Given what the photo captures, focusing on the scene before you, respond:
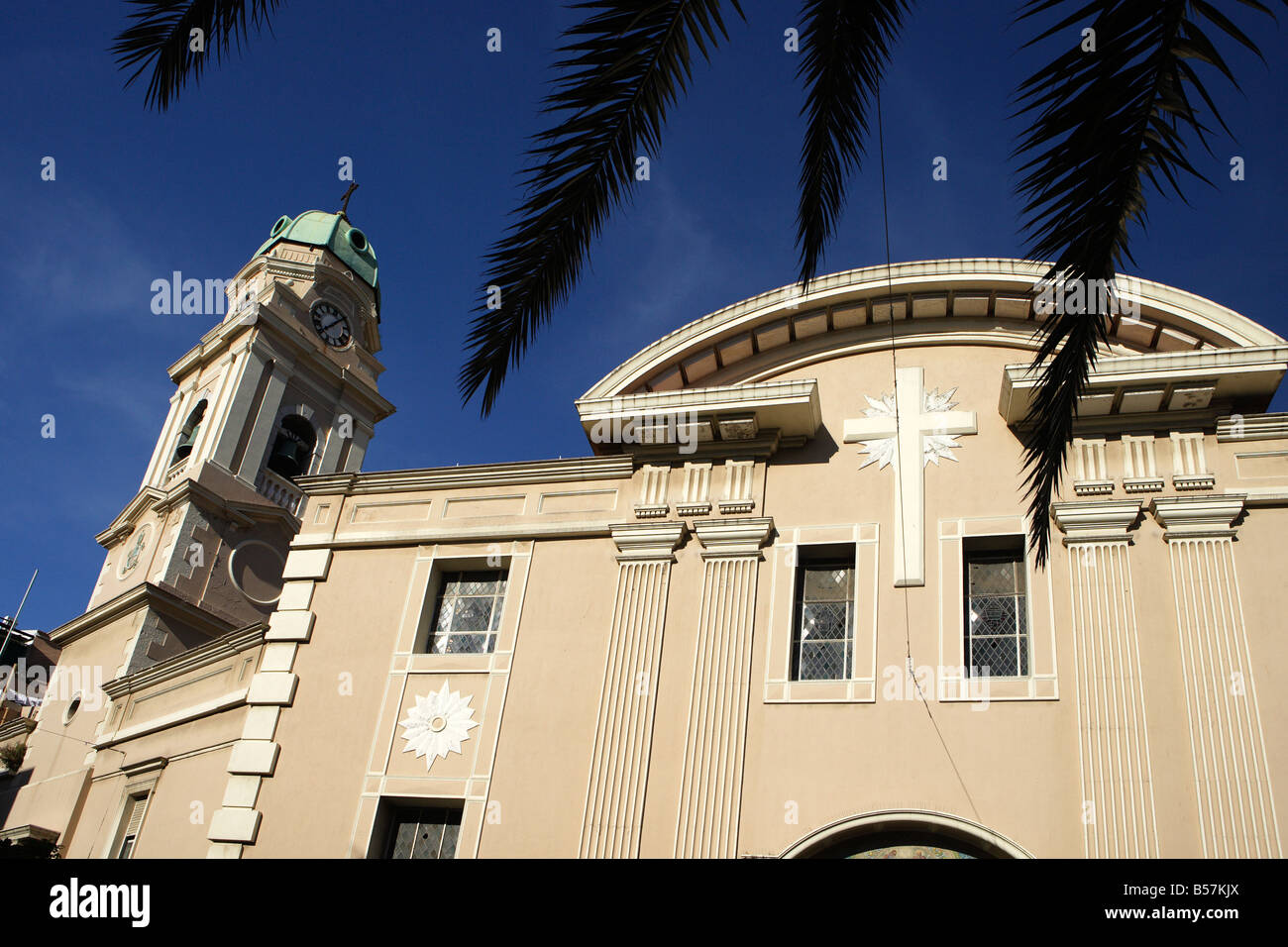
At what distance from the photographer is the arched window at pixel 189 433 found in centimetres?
3156

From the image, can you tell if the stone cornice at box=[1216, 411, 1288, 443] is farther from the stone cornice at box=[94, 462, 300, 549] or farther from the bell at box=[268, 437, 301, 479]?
the bell at box=[268, 437, 301, 479]

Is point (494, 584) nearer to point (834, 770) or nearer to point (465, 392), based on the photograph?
point (834, 770)

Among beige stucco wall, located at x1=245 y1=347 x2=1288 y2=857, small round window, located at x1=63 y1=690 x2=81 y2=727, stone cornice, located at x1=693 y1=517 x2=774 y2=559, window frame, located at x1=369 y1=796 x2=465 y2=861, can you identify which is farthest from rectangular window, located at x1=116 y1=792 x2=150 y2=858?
stone cornice, located at x1=693 y1=517 x2=774 y2=559

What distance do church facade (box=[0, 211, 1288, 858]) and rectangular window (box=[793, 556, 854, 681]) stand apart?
41mm

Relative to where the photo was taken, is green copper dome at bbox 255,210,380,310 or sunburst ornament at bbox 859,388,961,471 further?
green copper dome at bbox 255,210,380,310

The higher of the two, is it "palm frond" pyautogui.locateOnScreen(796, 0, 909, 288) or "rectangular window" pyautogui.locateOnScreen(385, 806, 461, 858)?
"palm frond" pyautogui.locateOnScreen(796, 0, 909, 288)

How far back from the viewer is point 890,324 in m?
15.0

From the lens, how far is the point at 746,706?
12789 mm

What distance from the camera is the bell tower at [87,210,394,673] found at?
90.6 ft

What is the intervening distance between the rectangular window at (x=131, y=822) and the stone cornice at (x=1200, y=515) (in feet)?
47.6

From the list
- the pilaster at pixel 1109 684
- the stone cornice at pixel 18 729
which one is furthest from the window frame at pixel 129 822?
the pilaster at pixel 1109 684

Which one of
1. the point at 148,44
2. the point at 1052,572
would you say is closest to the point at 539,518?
the point at 1052,572

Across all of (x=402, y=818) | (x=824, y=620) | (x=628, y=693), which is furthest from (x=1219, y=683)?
(x=402, y=818)
